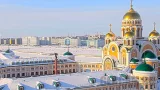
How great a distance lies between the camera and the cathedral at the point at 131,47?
5594cm

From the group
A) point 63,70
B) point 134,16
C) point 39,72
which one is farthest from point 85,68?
point 134,16

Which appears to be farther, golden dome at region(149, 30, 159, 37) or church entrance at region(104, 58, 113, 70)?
golden dome at region(149, 30, 159, 37)

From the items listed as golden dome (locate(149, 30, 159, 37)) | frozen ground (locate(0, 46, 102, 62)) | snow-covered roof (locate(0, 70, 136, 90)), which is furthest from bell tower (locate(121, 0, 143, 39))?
snow-covered roof (locate(0, 70, 136, 90))

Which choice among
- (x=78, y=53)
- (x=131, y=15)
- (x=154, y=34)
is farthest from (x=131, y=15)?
(x=78, y=53)

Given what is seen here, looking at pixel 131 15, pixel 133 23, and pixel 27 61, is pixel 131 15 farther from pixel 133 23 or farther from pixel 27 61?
pixel 27 61

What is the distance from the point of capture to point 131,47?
5650cm

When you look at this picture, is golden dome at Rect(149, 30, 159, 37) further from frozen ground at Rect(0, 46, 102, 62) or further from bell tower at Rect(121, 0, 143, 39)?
frozen ground at Rect(0, 46, 102, 62)

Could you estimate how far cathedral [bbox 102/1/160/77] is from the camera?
55.9 m

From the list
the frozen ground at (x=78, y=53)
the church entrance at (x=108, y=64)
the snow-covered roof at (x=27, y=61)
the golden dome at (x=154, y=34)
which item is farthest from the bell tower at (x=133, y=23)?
the snow-covered roof at (x=27, y=61)

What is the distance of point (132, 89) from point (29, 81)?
48.5 feet

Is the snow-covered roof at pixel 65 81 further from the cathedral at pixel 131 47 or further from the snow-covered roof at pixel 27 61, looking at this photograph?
the snow-covered roof at pixel 27 61

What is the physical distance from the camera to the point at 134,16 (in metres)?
61.2

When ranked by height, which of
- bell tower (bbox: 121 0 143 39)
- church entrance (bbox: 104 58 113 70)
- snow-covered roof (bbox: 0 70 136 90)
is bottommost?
snow-covered roof (bbox: 0 70 136 90)

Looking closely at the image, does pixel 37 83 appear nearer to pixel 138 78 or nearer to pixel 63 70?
pixel 138 78
